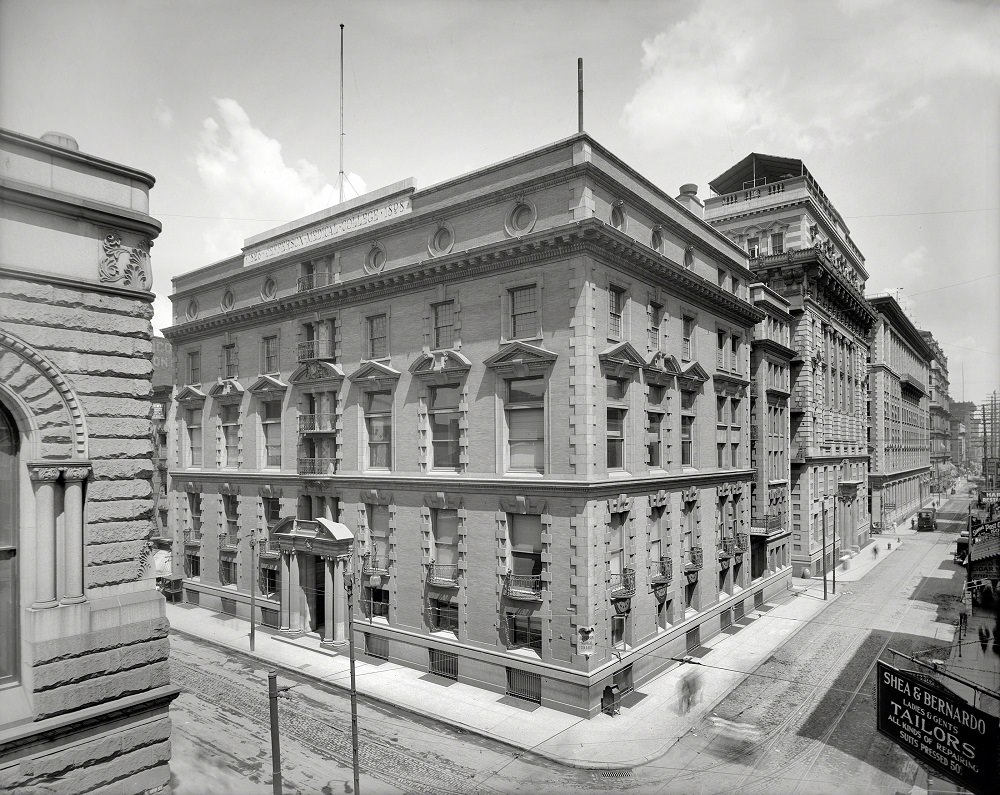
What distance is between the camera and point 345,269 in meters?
31.7

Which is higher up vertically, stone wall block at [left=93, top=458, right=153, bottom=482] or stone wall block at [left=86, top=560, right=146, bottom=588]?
stone wall block at [left=93, top=458, right=153, bottom=482]

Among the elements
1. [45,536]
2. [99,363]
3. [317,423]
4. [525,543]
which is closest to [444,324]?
[317,423]

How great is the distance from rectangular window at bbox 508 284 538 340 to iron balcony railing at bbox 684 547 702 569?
1433cm

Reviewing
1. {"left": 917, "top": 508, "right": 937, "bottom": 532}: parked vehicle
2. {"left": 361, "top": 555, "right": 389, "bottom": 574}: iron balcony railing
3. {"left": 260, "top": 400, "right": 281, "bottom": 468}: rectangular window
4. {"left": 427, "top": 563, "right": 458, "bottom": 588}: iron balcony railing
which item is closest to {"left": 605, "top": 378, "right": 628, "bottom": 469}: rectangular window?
{"left": 427, "top": 563, "right": 458, "bottom": 588}: iron balcony railing

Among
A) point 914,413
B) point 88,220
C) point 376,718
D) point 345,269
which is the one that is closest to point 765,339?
point 345,269

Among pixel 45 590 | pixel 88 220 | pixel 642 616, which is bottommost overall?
pixel 642 616

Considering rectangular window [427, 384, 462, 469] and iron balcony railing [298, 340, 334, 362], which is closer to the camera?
rectangular window [427, 384, 462, 469]

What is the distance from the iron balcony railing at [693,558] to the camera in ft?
98.7

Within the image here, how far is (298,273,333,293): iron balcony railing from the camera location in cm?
3248

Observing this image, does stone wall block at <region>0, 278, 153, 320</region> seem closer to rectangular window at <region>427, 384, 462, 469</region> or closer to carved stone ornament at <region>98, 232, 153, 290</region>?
carved stone ornament at <region>98, 232, 153, 290</region>

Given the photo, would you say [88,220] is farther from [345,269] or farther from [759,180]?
[759,180]

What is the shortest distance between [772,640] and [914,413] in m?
80.8

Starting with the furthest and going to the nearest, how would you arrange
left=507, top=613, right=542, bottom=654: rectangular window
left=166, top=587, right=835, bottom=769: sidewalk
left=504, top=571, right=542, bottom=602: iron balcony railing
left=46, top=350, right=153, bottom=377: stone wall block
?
left=507, top=613, right=542, bottom=654: rectangular window, left=504, top=571, right=542, bottom=602: iron balcony railing, left=166, top=587, right=835, bottom=769: sidewalk, left=46, top=350, right=153, bottom=377: stone wall block

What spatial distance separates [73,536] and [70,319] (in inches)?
159
